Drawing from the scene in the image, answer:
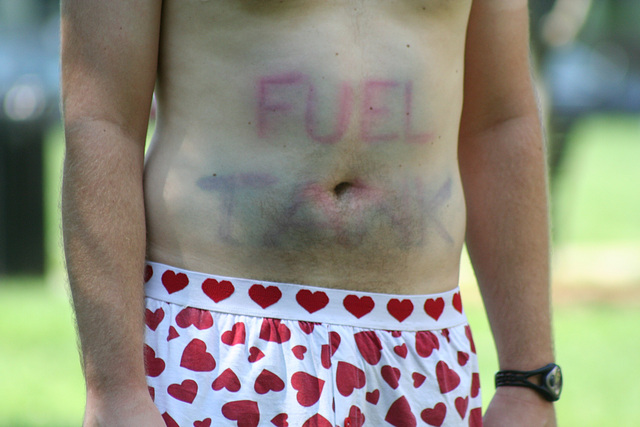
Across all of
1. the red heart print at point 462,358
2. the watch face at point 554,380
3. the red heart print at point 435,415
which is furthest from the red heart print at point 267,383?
the watch face at point 554,380

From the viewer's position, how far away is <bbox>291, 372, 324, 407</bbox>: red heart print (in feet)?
5.52

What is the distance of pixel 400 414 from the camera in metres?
1.79

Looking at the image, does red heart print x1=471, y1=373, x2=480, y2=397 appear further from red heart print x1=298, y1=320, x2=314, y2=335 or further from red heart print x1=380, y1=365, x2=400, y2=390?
red heart print x1=298, y1=320, x2=314, y2=335

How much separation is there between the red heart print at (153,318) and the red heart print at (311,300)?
0.27 metres

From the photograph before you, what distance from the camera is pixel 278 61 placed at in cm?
173

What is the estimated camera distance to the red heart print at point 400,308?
181 centimetres

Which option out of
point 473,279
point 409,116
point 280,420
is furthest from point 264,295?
point 473,279

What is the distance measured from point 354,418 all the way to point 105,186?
25.3 inches

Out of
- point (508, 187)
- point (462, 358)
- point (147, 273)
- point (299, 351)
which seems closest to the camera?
point (299, 351)

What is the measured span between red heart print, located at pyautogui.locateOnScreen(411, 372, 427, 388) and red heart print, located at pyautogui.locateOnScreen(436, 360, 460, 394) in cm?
4

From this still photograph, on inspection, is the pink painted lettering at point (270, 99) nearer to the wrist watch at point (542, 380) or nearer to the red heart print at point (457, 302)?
the red heart print at point (457, 302)

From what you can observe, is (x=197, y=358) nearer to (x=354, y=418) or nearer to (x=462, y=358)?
(x=354, y=418)

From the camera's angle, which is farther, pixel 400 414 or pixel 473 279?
pixel 473 279

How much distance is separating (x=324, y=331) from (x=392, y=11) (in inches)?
25.5
